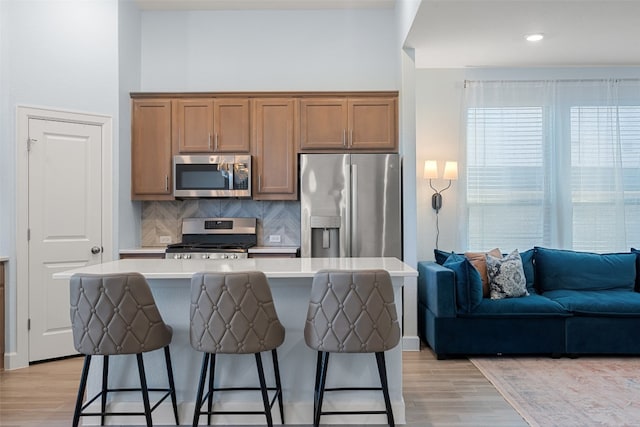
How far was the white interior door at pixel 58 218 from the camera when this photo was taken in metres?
3.85

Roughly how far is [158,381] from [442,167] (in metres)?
3.50

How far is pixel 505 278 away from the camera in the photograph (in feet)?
13.3

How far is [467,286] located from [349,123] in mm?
1884

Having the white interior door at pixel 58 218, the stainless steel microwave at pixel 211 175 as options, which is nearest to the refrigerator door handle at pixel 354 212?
the stainless steel microwave at pixel 211 175

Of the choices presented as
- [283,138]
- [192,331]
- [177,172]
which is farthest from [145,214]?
[192,331]

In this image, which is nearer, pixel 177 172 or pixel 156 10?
pixel 177 172

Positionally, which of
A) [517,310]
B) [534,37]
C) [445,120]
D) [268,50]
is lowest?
[517,310]

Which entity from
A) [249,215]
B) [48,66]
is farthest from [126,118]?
[249,215]

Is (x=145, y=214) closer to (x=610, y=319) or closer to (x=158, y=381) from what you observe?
(x=158, y=381)

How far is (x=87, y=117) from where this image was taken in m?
4.14

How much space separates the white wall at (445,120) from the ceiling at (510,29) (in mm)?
117

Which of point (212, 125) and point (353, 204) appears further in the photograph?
point (212, 125)

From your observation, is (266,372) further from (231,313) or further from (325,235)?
(325,235)

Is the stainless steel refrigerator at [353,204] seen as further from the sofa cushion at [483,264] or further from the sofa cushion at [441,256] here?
the sofa cushion at [483,264]
